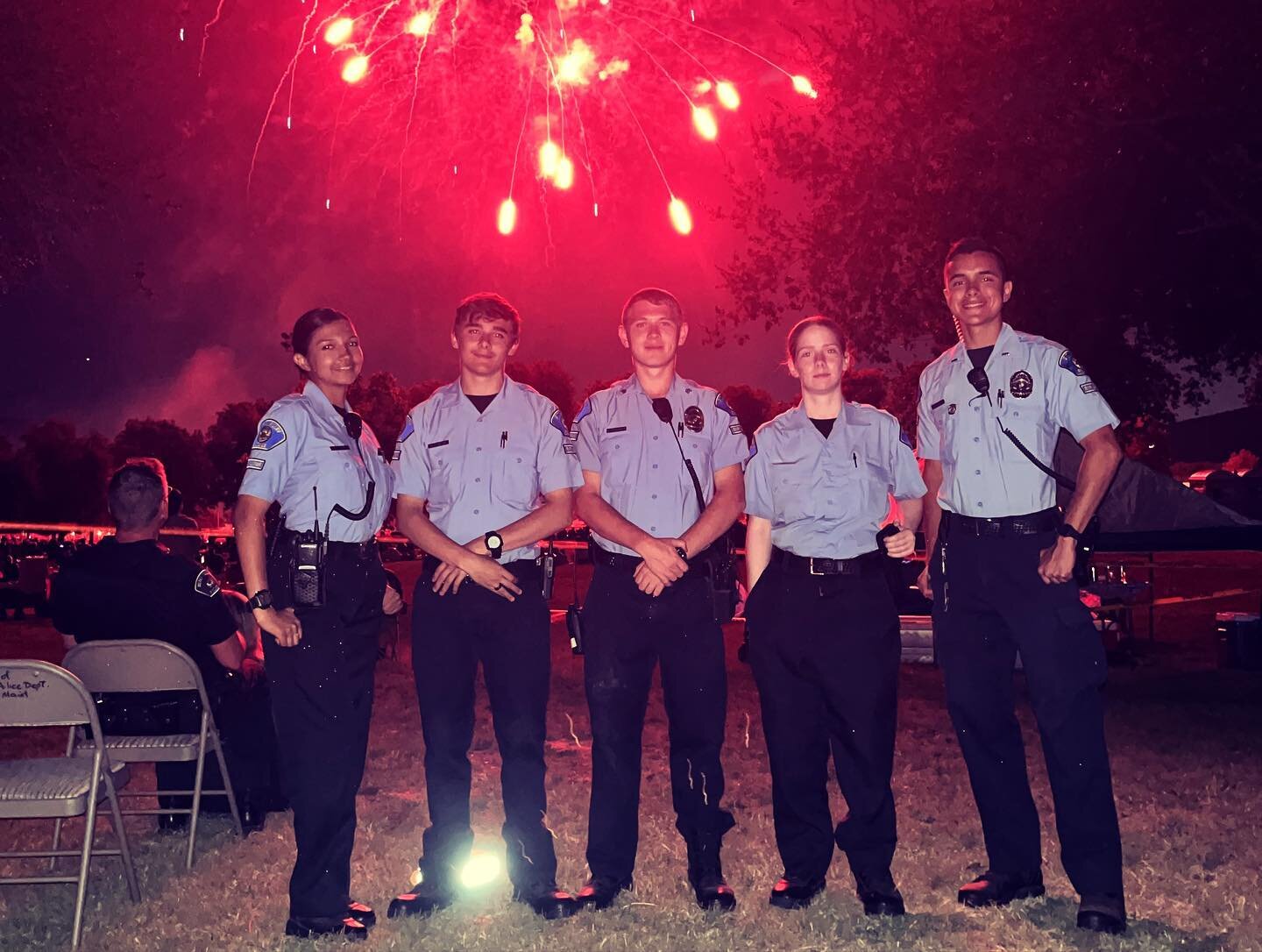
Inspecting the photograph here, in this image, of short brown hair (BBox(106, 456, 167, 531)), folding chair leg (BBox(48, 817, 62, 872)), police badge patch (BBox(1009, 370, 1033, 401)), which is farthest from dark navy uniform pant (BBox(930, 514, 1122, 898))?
folding chair leg (BBox(48, 817, 62, 872))

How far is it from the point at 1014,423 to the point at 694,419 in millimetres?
1343

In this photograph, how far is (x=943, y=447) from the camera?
525cm

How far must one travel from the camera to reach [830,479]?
16.5ft

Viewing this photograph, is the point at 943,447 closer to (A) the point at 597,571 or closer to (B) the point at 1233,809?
(A) the point at 597,571

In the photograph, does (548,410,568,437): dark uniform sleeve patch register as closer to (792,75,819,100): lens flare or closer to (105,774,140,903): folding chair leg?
(105,774,140,903): folding chair leg

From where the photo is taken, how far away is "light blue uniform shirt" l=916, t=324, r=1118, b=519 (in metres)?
5.00

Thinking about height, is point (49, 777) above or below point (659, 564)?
below

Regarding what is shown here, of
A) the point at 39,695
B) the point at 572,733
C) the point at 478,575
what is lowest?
the point at 572,733

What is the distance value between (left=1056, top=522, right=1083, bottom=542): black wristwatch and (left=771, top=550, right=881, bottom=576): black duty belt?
0.73 m

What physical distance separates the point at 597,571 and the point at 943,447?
5.26ft

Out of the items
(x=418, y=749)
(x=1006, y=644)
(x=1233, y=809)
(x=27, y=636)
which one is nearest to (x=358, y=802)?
(x=418, y=749)

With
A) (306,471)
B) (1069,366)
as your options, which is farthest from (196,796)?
(1069,366)

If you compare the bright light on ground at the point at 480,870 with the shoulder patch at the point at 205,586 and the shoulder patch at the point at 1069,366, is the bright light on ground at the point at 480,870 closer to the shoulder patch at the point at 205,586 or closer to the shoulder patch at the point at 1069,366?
the shoulder patch at the point at 205,586

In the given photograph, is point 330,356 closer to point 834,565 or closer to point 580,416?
point 580,416
